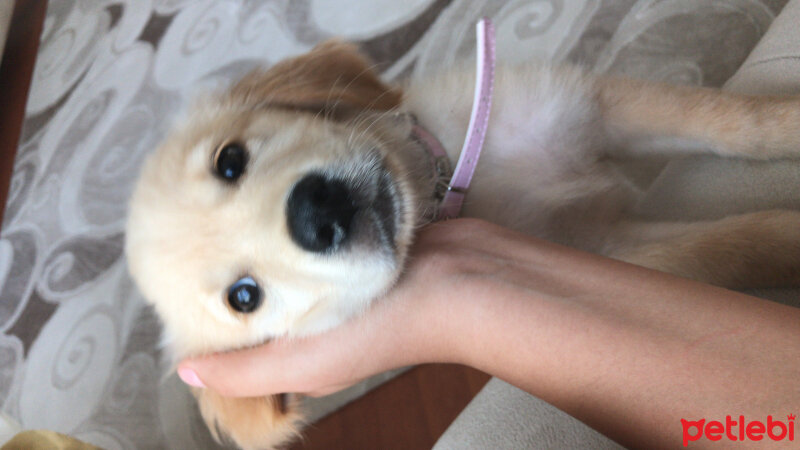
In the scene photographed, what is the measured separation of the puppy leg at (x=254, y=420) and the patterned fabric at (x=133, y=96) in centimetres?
60

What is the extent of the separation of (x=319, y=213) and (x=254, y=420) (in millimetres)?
633

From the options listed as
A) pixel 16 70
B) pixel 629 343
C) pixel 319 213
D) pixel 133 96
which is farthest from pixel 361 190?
pixel 16 70

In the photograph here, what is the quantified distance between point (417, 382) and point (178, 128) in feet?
3.59

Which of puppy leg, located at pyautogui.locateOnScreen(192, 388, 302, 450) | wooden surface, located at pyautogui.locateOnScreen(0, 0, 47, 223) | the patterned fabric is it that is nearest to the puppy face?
puppy leg, located at pyautogui.locateOnScreen(192, 388, 302, 450)

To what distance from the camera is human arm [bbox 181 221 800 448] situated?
0.68m

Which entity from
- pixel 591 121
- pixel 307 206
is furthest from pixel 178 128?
pixel 591 121

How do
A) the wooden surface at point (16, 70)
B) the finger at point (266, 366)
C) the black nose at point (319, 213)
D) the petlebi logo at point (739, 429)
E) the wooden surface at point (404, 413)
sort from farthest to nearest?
the wooden surface at point (16, 70) < the wooden surface at point (404, 413) < the finger at point (266, 366) < the black nose at point (319, 213) < the petlebi logo at point (739, 429)

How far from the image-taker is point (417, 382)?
1.73 m

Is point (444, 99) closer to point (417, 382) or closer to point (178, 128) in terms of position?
point (178, 128)

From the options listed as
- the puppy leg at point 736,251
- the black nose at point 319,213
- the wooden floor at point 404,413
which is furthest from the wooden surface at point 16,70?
the puppy leg at point 736,251

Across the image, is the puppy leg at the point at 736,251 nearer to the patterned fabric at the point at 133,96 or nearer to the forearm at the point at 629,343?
the forearm at the point at 629,343

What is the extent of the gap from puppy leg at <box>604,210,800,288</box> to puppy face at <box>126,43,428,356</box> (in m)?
0.54

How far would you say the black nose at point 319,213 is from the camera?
0.89m

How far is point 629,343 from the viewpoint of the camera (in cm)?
75
